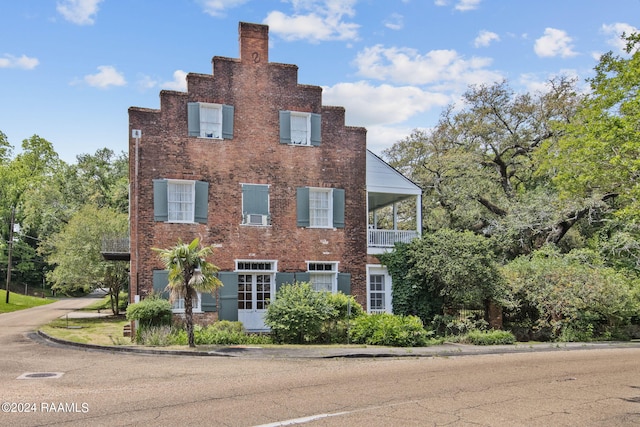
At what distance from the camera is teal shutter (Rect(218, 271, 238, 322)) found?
21328 millimetres

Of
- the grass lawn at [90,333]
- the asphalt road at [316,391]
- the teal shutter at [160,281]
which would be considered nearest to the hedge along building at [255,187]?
the teal shutter at [160,281]

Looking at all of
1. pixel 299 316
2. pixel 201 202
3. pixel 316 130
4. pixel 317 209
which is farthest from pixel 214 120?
pixel 299 316

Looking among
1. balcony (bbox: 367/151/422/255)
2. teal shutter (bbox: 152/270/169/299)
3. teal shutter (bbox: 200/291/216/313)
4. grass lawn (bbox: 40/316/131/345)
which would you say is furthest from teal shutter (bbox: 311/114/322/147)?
grass lawn (bbox: 40/316/131/345)

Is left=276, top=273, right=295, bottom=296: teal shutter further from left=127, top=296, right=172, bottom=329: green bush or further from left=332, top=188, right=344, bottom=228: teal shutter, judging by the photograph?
left=127, top=296, right=172, bottom=329: green bush

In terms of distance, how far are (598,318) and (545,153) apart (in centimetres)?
1034

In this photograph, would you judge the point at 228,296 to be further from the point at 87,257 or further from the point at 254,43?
the point at 87,257

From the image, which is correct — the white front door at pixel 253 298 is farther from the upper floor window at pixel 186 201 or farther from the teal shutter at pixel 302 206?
the upper floor window at pixel 186 201

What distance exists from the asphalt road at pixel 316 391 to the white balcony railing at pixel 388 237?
27.5ft

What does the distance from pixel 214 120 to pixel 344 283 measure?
321 inches

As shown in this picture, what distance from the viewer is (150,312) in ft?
63.8

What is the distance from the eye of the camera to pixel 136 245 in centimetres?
2092

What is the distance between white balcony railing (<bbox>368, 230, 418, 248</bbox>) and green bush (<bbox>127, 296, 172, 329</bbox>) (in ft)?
28.5

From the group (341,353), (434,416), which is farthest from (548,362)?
(434,416)

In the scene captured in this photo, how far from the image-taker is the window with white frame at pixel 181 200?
21.6m
